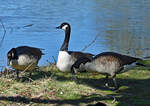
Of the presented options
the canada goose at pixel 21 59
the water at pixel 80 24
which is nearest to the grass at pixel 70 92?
the canada goose at pixel 21 59

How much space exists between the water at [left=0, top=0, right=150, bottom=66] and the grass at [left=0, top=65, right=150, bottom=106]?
2865 mm

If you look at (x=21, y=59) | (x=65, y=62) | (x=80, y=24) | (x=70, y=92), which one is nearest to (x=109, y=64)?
(x=70, y=92)

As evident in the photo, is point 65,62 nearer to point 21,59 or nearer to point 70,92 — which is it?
point 21,59

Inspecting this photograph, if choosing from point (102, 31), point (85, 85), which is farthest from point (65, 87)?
point (102, 31)

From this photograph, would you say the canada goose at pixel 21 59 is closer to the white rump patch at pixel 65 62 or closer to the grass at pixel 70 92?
the grass at pixel 70 92

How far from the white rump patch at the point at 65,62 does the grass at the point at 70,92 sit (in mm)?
297

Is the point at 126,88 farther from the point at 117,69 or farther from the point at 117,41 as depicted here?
the point at 117,41

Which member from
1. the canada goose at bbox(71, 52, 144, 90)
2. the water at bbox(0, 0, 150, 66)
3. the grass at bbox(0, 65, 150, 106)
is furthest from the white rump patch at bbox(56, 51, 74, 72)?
the water at bbox(0, 0, 150, 66)

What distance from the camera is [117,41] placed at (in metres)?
13.0

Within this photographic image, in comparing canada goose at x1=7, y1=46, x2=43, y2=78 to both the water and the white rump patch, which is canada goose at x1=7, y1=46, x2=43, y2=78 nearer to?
the white rump patch

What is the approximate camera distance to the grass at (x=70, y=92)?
221 inches

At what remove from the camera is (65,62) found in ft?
25.5

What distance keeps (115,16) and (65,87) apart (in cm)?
1216

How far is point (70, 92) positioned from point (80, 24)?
31.1ft
